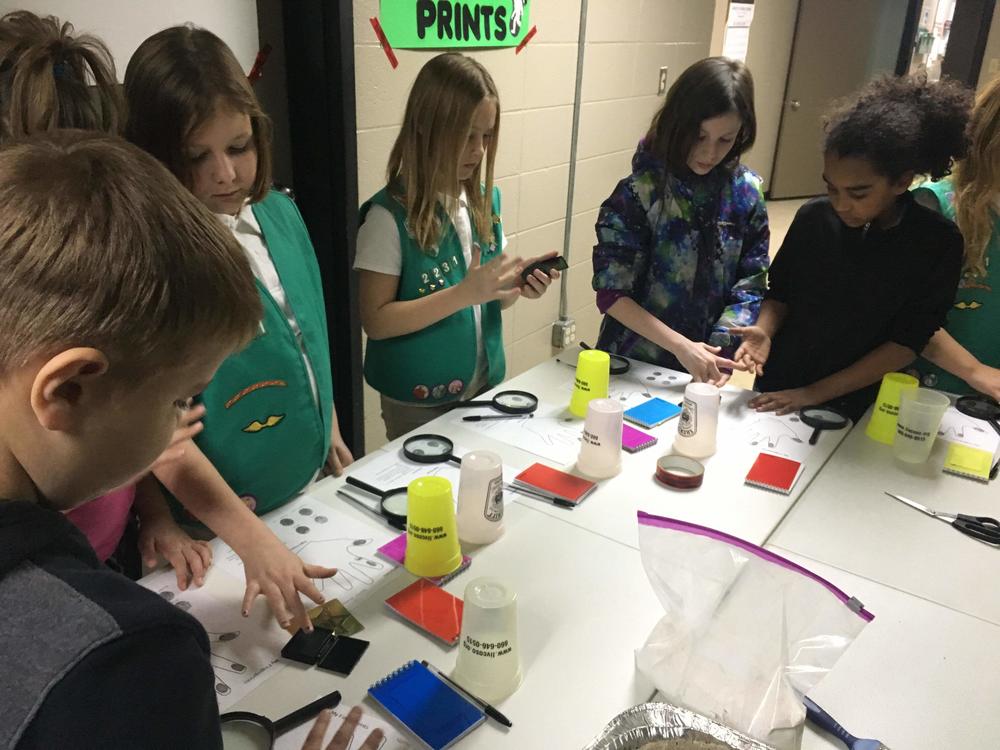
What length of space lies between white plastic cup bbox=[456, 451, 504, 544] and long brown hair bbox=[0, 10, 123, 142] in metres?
0.72

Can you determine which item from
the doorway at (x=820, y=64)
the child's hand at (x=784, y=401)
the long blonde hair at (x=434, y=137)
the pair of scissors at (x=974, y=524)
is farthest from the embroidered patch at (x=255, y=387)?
the doorway at (x=820, y=64)

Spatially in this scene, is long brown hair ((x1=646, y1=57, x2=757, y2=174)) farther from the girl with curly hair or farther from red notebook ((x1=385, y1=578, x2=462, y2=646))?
red notebook ((x1=385, y1=578, x2=462, y2=646))

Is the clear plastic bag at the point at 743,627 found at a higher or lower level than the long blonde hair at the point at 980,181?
lower

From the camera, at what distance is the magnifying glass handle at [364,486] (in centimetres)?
130

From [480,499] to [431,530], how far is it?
12cm

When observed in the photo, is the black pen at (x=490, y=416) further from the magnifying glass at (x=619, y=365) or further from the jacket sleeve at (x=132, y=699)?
the jacket sleeve at (x=132, y=699)

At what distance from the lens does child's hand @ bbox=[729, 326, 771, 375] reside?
5.85 ft

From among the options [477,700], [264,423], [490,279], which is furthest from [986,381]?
[264,423]

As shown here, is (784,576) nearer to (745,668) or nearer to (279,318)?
(745,668)

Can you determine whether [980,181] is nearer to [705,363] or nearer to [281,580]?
[705,363]

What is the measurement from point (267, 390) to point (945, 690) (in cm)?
110

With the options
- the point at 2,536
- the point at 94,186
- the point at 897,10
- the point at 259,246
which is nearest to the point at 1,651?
the point at 2,536

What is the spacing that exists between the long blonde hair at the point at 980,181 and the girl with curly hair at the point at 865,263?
0.09 meters

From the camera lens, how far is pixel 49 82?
3.47ft
